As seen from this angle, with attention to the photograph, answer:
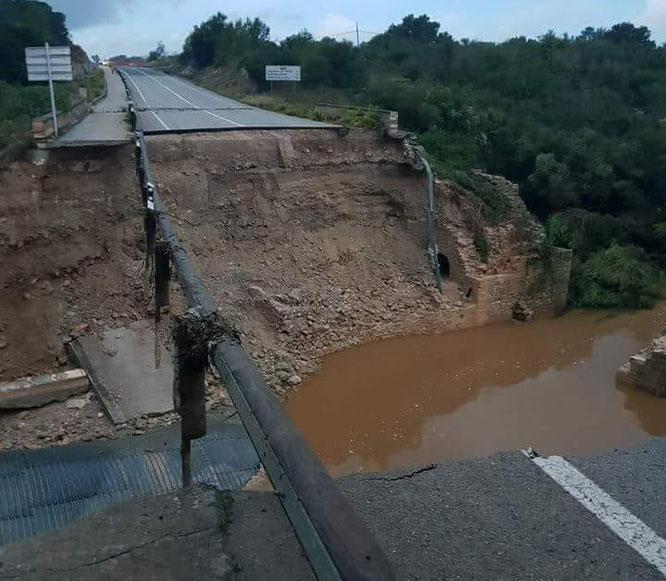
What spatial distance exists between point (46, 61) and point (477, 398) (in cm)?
1088

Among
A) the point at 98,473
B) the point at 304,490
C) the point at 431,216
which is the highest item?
the point at 304,490

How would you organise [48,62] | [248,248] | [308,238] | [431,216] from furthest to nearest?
[431,216] → [308,238] → [248,248] → [48,62]

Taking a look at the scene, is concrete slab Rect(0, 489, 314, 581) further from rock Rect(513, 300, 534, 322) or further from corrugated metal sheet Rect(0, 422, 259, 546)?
rock Rect(513, 300, 534, 322)

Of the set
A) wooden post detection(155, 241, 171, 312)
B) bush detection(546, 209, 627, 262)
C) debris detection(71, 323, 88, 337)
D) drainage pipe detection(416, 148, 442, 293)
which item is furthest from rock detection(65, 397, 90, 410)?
bush detection(546, 209, 627, 262)

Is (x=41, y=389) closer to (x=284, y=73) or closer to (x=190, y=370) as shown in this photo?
(x=190, y=370)

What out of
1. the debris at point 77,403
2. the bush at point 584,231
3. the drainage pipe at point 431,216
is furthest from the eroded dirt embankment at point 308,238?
the debris at point 77,403

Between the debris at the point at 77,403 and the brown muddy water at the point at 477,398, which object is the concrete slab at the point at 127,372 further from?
the brown muddy water at the point at 477,398

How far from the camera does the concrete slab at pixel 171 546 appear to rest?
3949 mm

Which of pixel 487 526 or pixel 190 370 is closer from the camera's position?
pixel 190 370

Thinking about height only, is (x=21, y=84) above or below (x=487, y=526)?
above

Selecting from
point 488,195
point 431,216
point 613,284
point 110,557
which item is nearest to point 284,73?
point 431,216

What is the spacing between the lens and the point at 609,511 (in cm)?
780

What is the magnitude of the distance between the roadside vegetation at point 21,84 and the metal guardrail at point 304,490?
35.4 feet

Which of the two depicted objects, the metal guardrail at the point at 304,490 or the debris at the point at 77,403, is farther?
the debris at the point at 77,403
